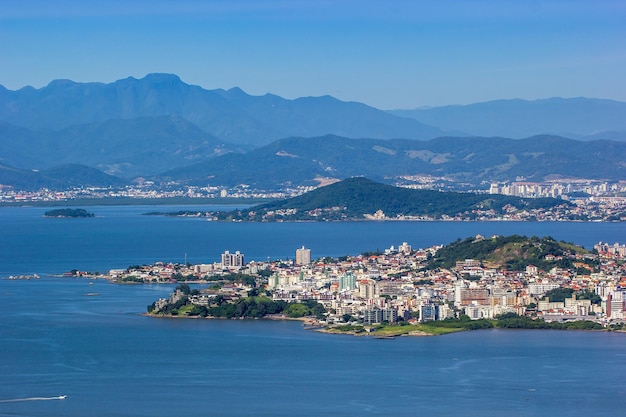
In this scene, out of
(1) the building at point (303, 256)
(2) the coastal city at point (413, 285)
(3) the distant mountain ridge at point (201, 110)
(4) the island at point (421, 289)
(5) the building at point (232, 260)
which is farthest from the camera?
(3) the distant mountain ridge at point (201, 110)

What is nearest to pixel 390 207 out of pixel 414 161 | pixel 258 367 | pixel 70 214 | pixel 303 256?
pixel 70 214

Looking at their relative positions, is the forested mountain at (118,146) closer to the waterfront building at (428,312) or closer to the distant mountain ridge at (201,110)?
the distant mountain ridge at (201,110)

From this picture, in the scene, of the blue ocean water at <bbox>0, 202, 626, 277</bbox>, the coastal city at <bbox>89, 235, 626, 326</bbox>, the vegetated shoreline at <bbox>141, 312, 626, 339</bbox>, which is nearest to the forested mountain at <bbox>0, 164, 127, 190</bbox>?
the blue ocean water at <bbox>0, 202, 626, 277</bbox>

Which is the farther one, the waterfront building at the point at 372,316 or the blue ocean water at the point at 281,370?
the waterfront building at the point at 372,316

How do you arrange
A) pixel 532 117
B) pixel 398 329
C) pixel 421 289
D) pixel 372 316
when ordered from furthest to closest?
pixel 532 117
pixel 421 289
pixel 372 316
pixel 398 329

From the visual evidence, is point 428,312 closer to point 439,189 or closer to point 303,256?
point 303,256

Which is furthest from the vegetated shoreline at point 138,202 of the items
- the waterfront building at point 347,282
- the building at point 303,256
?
the waterfront building at point 347,282

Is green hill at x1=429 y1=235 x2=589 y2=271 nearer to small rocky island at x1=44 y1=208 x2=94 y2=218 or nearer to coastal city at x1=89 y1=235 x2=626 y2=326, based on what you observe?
coastal city at x1=89 y1=235 x2=626 y2=326
